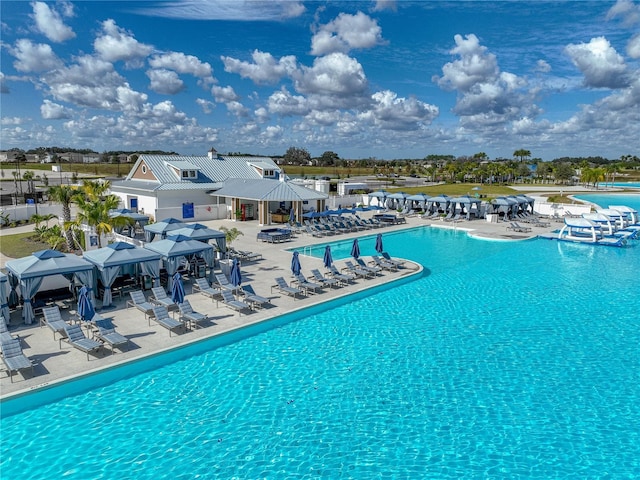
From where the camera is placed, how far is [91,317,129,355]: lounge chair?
477 inches

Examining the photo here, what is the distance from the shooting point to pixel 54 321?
520 inches

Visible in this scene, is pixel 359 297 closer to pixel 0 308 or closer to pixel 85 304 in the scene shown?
pixel 85 304

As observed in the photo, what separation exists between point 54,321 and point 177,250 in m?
5.33

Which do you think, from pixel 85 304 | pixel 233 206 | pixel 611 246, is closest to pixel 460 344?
pixel 85 304

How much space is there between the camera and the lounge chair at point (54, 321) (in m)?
12.8

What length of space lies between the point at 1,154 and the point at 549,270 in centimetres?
15564

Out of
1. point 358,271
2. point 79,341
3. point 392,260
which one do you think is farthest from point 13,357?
point 392,260

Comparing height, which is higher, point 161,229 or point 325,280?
point 161,229

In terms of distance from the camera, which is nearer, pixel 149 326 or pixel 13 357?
pixel 13 357

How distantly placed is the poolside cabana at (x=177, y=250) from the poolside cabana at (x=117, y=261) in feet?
1.51

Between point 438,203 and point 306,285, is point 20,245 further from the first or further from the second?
point 438,203

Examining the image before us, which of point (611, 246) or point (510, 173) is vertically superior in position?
point (510, 173)

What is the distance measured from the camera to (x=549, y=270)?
77.4 feet

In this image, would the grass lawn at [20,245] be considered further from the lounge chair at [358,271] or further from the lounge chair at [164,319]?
the lounge chair at [358,271]
